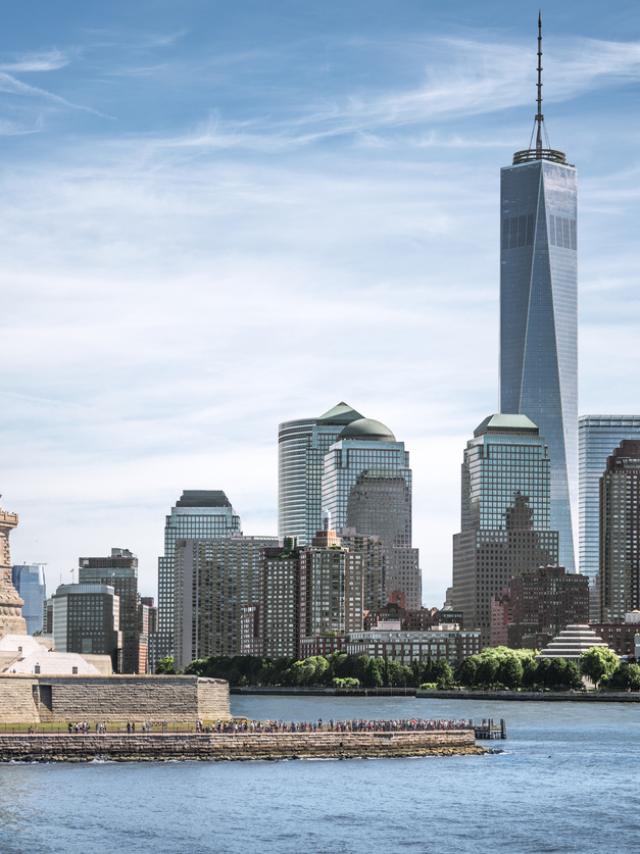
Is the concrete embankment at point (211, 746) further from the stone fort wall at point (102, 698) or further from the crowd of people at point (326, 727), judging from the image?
the stone fort wall at point (102, 698)

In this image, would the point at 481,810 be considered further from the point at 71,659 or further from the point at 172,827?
the point at 71,659

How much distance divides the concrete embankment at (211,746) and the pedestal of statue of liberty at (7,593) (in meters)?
19.9

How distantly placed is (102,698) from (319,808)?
31.7 meters

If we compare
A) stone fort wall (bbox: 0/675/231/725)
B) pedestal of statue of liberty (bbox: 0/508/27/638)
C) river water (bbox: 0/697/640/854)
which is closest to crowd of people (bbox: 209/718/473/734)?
stone fort wall (bbox: 0/675/231/725)

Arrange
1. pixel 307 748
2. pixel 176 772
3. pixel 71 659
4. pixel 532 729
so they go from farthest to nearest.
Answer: pixel 532 729
pixel 71 659
pixel 307 748
pixel 176 772

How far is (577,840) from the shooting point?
102062mm

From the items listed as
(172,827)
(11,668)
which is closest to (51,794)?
(172,827)

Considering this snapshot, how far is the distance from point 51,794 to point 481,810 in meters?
25.0

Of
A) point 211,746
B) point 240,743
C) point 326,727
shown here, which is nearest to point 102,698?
point 211,746

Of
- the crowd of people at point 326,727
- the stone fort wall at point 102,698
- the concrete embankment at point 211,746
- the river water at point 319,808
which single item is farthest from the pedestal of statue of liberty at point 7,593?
the river water at point 319,808

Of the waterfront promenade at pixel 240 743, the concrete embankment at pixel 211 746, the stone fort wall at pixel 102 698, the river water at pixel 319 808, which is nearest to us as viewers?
the river water at pixel 319 808

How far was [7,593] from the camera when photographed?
14875 centimetres

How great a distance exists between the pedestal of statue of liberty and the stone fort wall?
11.5 metres

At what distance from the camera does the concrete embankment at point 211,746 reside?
12762cm
